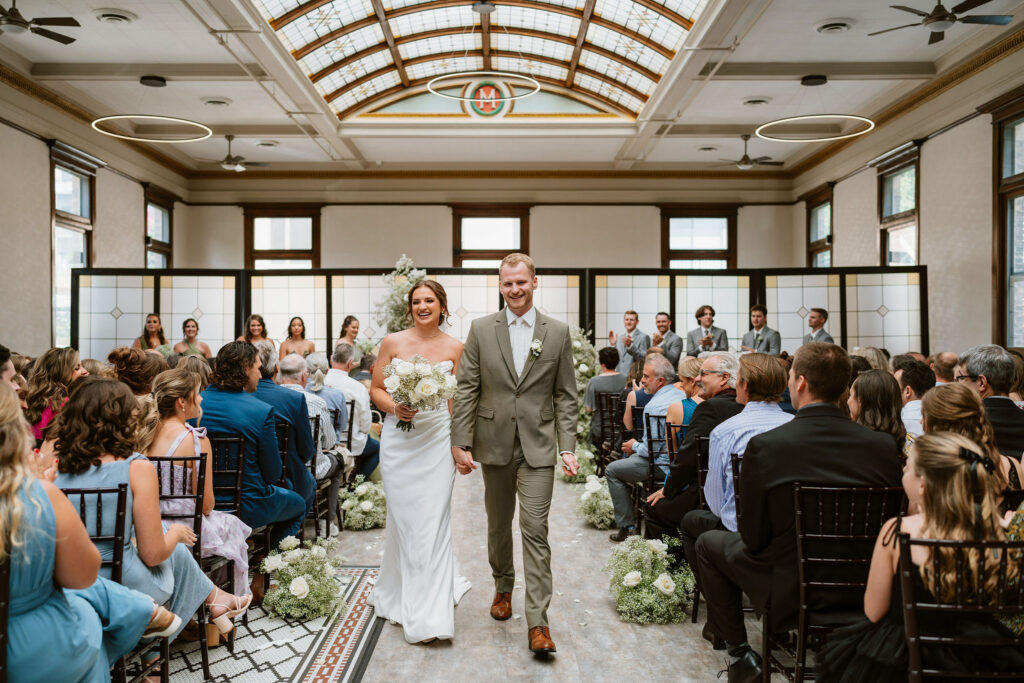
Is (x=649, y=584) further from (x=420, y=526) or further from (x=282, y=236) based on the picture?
(x=282, y=236)

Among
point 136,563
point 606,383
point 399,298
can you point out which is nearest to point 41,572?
point 136,563

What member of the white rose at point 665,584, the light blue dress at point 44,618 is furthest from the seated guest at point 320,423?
the light blue dress at point 44,618

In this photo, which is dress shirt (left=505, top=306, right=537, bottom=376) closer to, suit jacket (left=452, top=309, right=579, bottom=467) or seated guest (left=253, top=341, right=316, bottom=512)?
suit jacket (left=452, top=309, right=579, bottom=467)

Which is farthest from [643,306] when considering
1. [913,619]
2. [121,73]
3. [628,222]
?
[913,619]

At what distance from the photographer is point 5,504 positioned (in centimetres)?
173

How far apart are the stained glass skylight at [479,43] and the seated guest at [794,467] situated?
744 cm

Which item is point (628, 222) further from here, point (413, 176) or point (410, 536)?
point (410, 536)

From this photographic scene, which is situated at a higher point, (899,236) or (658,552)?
(899,236)

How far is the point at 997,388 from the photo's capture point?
12.4 ft

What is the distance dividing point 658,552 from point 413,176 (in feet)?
42.9

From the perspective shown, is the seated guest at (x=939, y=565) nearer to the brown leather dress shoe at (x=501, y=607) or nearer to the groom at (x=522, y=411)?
the groom at (x=522, y=411)

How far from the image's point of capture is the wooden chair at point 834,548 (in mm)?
2395

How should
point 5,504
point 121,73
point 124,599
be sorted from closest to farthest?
1. point 5,504
2. point 124,599
3. point 121,73

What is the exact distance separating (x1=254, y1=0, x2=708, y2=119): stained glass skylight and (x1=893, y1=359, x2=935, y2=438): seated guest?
6.02 m
